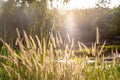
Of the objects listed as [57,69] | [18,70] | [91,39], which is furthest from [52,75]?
[91,39]

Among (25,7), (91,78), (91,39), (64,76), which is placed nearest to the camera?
(64,76)

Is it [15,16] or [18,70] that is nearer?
[18,70]

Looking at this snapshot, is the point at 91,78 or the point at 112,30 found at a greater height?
the point at 91,78

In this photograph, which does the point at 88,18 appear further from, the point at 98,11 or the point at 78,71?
the point at 78,71

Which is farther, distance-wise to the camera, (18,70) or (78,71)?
(18,70)

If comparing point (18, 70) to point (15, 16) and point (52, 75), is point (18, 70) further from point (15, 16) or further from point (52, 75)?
point (15, 16)

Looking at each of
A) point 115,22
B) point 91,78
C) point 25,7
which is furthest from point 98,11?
point 91,78

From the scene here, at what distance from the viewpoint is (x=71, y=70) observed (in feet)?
11.4

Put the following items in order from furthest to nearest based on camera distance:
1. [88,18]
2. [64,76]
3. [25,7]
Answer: [88,18] < [25,7] < [64,76]

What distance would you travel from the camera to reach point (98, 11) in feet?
114

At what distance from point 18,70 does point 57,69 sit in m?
0.62

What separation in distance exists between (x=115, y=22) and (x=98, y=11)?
11.7ft

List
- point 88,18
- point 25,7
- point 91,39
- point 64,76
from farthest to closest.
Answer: point 88,18 → point 91,39 → point 25,7 → point 64,76

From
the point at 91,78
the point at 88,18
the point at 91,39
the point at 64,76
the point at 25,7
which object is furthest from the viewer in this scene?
the point at 88,18
